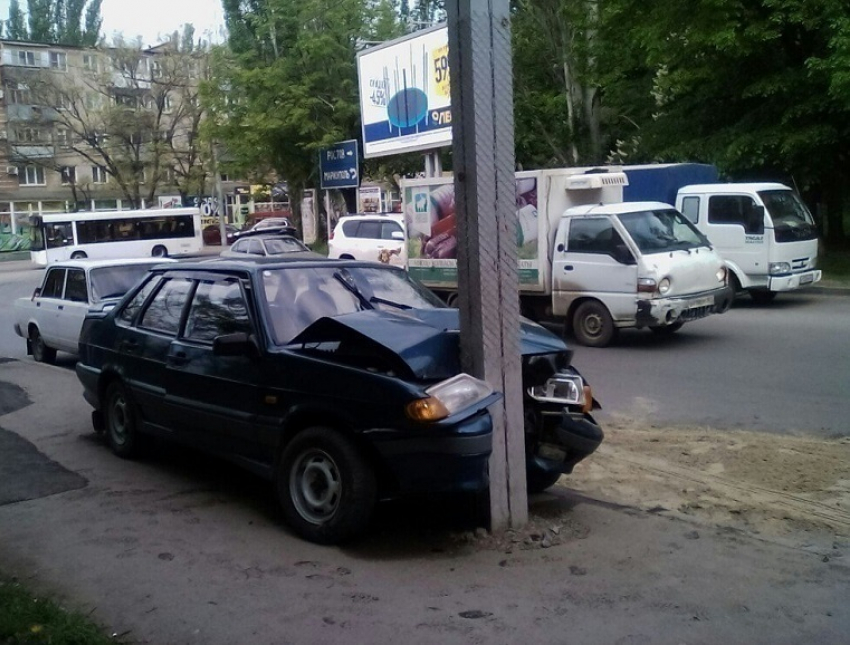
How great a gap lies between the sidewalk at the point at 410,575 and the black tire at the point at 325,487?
0.13 metres

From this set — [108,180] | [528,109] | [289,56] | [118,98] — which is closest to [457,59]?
[528,109]

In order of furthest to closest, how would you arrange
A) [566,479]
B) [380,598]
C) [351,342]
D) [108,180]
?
1. [108,180]
2. [566,479]
3. [351,342]
4. [380,598]

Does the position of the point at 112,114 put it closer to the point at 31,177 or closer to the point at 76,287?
the point at 31,177

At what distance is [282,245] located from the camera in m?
28.4

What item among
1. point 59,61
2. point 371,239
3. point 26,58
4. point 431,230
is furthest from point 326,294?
point 59,61

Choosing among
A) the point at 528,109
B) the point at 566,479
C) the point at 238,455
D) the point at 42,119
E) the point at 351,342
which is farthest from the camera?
the point at 42,119

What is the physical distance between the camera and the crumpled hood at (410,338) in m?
5.43

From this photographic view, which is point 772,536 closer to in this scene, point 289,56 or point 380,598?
point 380,598

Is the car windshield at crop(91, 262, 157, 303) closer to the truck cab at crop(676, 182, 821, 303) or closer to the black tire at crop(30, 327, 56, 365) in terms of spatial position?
the black tire at crop(30, 327, 56, 365)

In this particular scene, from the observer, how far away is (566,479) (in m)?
7.11

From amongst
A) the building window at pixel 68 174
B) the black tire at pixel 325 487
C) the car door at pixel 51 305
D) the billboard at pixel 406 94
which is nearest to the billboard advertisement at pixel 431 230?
the car door at pixel 51 305

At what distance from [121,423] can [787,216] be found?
42.7 ft

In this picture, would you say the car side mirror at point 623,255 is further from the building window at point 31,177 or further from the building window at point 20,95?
the building window at point 31,177

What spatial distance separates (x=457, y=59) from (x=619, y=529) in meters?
3.04
